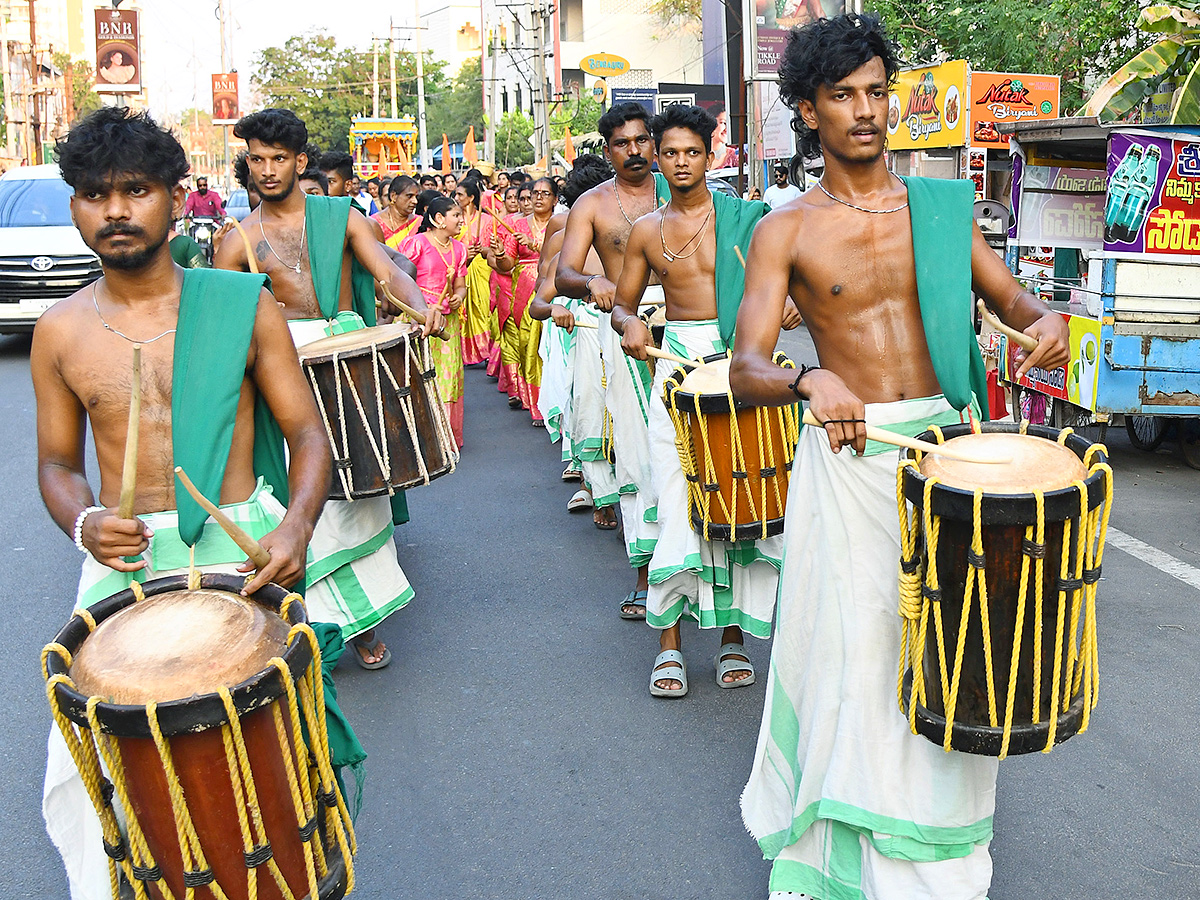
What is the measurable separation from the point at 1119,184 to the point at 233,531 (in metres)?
6.78

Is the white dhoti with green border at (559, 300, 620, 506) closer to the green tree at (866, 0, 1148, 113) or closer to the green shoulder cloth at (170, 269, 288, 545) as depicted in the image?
the green shoulder cloth at (170, 269, 288, 545)

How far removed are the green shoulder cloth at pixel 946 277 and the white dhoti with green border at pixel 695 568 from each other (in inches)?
74.1

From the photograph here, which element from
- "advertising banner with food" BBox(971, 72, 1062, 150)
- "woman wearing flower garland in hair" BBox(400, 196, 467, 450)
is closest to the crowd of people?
"woman wearing flower garland in hair" BBox(400, 196, 467, 450)

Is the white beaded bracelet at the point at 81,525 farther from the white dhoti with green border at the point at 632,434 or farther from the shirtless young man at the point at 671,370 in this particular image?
the white dhoti with green border at the point at 632,434

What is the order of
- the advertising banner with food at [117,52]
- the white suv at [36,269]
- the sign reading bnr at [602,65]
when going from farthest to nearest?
the advertising banner with food at [117,52] → the sign reading bnr at [602,65] → the white suv at [36,269]

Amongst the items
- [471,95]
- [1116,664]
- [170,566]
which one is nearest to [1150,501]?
[1116,664]

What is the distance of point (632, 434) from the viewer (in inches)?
237

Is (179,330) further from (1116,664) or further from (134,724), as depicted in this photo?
(1116,664)

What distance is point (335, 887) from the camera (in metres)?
2.48

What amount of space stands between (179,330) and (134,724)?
100 cm

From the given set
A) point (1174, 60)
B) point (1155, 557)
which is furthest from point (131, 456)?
point (1174, 60)

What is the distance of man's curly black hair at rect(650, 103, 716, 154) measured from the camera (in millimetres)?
5270

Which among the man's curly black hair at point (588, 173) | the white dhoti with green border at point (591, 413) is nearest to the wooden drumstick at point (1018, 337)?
the white dhoti with green border at point (591, 413)

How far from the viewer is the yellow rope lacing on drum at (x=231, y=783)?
7.32 ft
